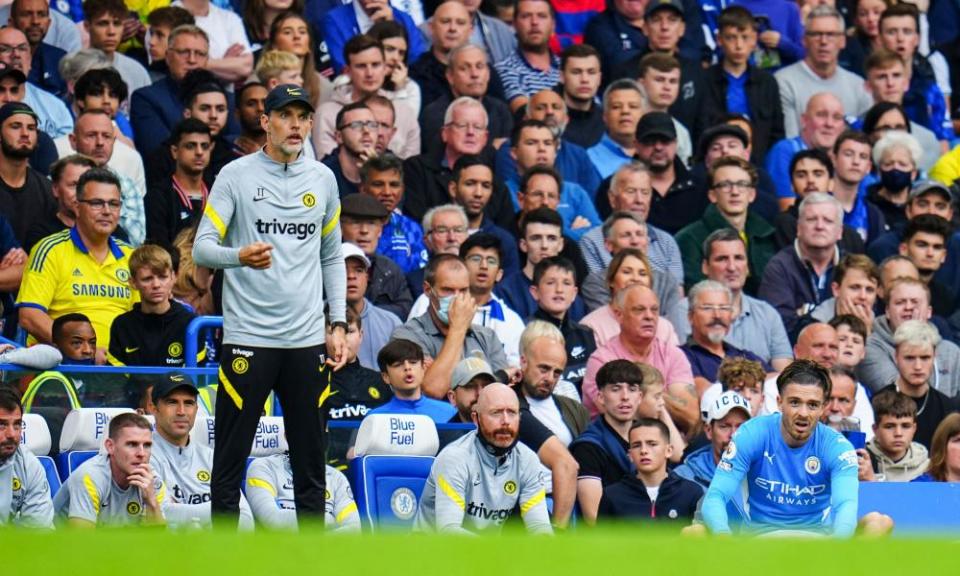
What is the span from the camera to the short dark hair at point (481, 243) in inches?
539

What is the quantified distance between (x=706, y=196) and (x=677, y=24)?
2341mm

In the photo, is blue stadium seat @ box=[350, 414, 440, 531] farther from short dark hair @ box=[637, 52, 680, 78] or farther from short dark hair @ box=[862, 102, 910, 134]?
short dark hair @ box=[862, 102, 910, 134]

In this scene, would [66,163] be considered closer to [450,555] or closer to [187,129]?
[187,129]

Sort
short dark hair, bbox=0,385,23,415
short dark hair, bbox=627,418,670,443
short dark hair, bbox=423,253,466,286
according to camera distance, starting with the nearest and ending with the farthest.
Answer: short dark hair, bbox=0,385,23,415
short dark hair, bbox=627,418,670,443
short dark hair, bbox=423,253,466,286

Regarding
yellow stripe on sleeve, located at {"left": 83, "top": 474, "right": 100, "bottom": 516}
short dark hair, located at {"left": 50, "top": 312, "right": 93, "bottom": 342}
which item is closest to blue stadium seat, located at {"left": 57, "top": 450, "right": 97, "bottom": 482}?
yellow stripe on sleeve, located at {"left": 83, "top": 474, "right": 100, "bottom": 516}

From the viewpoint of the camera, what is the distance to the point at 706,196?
1580 cm

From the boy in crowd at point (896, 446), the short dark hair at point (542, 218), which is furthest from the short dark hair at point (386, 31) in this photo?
the boy in crowd at point (896, 446)

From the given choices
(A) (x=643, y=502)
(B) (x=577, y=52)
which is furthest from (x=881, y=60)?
(A) (x=643, y=502)

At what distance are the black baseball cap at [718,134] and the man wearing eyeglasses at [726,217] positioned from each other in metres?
0.71

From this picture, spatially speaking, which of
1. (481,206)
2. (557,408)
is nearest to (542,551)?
(557,408)

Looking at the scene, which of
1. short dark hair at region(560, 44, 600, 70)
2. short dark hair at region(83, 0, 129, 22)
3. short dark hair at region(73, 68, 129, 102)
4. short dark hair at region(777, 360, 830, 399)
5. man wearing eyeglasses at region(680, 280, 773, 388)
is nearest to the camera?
short dark hair at region(777, 360, 830, 399)

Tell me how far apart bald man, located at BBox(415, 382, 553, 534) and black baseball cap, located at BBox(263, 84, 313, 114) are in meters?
2.43

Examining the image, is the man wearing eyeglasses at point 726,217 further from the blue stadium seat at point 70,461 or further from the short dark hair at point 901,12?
the blue stadium seat at point 70,461

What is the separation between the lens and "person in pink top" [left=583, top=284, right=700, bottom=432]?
1329cm
